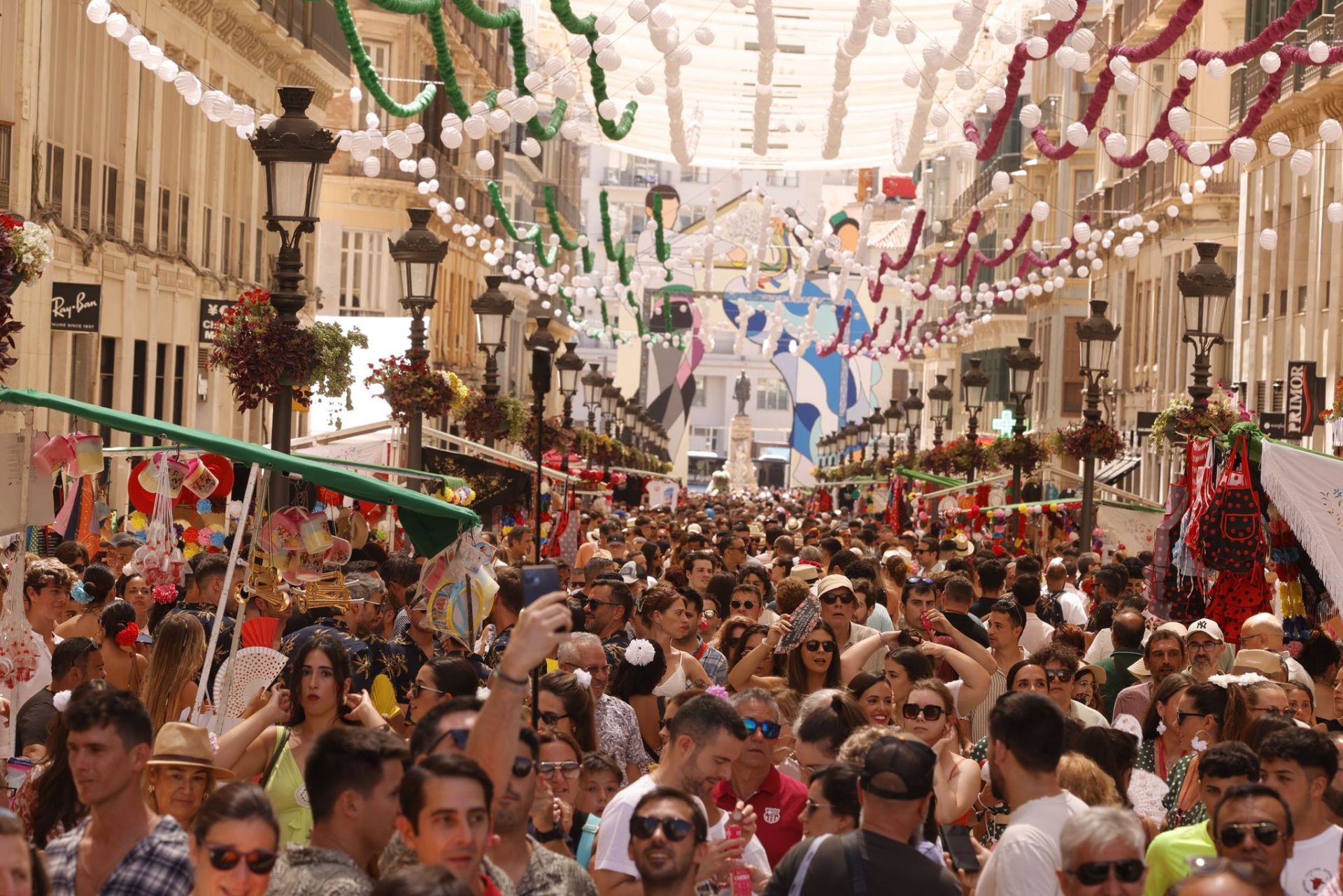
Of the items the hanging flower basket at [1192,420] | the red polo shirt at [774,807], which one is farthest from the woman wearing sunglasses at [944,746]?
the hanging flower basket at [1192,420]

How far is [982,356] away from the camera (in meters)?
71.5

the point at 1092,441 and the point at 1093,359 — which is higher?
the point at 1093,359

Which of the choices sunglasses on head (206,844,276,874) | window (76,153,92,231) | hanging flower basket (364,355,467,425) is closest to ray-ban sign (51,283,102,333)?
window (76,153,92,231)

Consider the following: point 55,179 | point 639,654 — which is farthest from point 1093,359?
point 639,654

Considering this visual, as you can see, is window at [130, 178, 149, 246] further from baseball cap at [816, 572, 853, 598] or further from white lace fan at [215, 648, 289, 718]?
white lace fan at [215, 648, 289, 718]

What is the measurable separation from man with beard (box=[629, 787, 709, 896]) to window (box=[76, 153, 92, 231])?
68.4 feet

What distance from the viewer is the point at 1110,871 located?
5.55 meters

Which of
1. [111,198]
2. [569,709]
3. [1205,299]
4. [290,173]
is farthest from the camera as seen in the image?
[111,198]

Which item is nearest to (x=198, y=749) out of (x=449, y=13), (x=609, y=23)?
(x=609, y=23)

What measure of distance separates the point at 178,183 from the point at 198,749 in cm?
2457

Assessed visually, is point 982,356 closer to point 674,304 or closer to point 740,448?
point 674,304

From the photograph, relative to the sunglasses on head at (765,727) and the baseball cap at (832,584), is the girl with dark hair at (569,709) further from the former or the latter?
the baseball cap at (832,584)

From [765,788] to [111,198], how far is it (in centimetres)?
2115

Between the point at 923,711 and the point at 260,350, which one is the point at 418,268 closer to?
the point at 260,350
